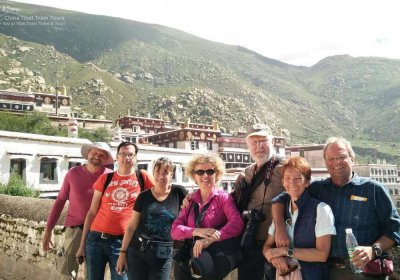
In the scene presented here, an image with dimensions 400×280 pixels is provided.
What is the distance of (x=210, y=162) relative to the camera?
10.5ft

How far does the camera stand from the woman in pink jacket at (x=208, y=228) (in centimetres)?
288

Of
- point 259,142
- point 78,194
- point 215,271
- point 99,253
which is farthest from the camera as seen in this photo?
point 78,194

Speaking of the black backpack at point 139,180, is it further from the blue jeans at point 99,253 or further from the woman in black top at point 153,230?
the blue jeans at point 99,253

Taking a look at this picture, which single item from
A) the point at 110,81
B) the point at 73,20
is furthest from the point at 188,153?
the point at 73,20

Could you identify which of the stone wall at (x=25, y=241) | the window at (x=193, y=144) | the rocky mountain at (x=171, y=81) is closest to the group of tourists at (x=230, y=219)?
the stone wall at (x=25, y=241)

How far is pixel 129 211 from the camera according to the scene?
3787 millimetres

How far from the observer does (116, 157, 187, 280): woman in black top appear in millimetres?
3330

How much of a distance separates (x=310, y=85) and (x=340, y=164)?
20638 cm

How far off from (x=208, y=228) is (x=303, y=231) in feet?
2.36

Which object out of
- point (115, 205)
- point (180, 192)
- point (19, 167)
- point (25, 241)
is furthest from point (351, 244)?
point (19, 167)

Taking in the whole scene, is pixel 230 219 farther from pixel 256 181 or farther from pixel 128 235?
pixel 128 235

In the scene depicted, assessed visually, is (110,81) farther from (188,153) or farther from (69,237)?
(69,237)

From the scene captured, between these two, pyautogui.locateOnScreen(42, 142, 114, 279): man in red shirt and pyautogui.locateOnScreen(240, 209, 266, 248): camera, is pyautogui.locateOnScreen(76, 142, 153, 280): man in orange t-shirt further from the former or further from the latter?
pyautogui.locateOnScreen(240, 209, 266, 248): camera

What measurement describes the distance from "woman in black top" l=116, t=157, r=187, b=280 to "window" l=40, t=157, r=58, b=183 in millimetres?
26815
